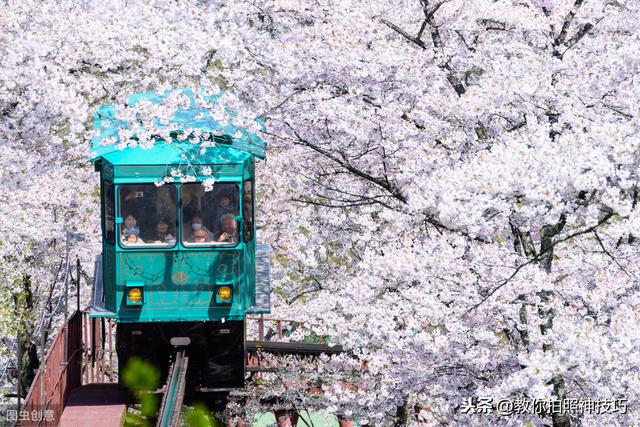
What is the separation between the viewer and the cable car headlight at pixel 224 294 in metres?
12.6

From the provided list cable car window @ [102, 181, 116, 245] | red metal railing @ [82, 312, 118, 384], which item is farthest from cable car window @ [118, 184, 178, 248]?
red metal railing @ [82, 312, 118, 384]

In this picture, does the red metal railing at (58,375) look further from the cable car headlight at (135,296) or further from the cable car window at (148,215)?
the cable car window at (148,215)

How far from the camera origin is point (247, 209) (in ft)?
41.9

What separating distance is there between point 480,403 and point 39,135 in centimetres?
728

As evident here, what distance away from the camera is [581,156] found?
7.56 metres

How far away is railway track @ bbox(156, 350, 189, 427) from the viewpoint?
35.8 ft

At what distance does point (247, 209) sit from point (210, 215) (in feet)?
1.63

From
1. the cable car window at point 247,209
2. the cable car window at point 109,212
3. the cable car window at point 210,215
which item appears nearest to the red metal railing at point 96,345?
the cable car window at point 109,212

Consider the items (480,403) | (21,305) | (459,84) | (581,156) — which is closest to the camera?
(581,156)

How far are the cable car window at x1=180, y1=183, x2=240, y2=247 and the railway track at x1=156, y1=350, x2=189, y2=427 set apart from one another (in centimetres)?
164

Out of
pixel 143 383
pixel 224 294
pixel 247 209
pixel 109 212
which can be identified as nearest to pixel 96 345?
pixel 143 383

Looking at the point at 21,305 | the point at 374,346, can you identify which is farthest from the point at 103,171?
the point at 21,305

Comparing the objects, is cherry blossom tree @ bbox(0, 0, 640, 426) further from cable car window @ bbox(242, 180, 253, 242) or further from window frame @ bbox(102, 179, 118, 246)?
window frame @ bbox(102, 179, 118, 246)

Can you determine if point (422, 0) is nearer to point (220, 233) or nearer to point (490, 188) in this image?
point (220, 233)
